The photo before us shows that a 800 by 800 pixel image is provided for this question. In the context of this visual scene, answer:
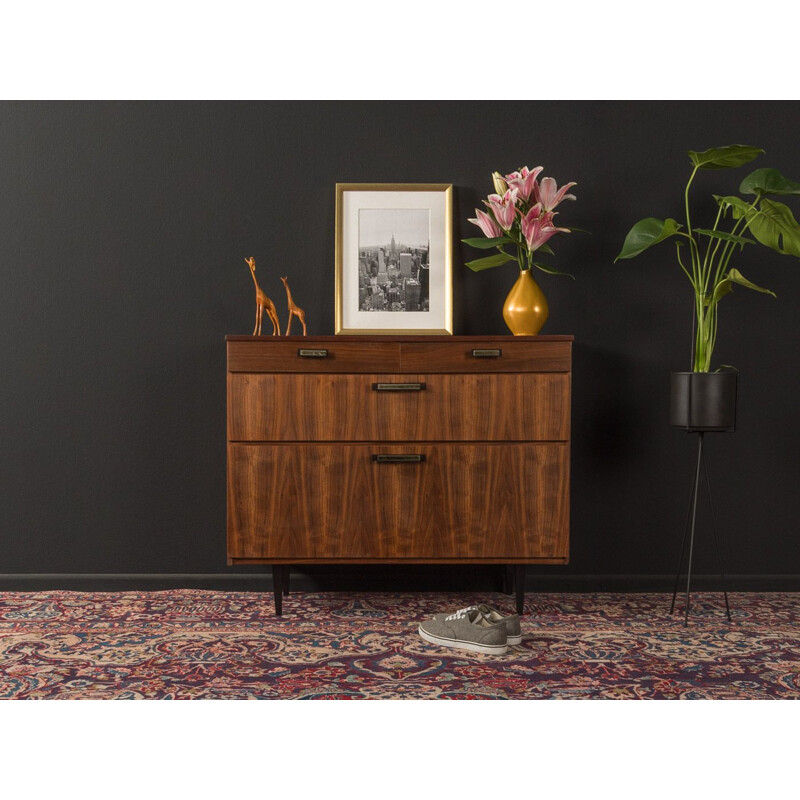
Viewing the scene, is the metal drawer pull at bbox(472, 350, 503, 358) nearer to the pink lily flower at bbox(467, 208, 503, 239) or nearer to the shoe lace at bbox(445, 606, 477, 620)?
the pink lily flower at bbox(467, 208, 503, 239)

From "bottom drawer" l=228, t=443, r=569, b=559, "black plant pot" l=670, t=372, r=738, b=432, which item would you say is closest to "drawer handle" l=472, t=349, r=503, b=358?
"bottom drawer" l=228, t=443, r=569, b=559

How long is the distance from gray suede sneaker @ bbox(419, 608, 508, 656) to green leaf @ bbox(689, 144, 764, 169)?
6.25 feet

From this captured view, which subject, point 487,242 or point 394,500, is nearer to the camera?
point 394,500

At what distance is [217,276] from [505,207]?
1266mm

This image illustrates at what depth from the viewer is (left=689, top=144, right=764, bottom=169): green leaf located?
3.00m

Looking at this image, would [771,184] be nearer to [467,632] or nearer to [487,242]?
[487,242]

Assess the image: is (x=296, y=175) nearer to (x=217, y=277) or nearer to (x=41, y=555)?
(x=217, y=277)

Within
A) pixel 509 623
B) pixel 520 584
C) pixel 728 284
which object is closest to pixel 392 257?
pixel 728 284

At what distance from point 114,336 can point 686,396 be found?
239 centimetres

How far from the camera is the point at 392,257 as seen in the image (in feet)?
11.0

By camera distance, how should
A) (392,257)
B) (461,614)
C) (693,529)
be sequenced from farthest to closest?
(392,257) < (693,529) < (461,614)

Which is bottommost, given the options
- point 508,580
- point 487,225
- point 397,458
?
point 508,580

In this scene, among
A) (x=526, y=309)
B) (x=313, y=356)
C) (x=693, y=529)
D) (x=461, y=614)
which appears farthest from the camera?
(x=526, y=309)

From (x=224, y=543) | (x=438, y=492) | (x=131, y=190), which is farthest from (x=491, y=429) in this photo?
(x=131, y=190)
